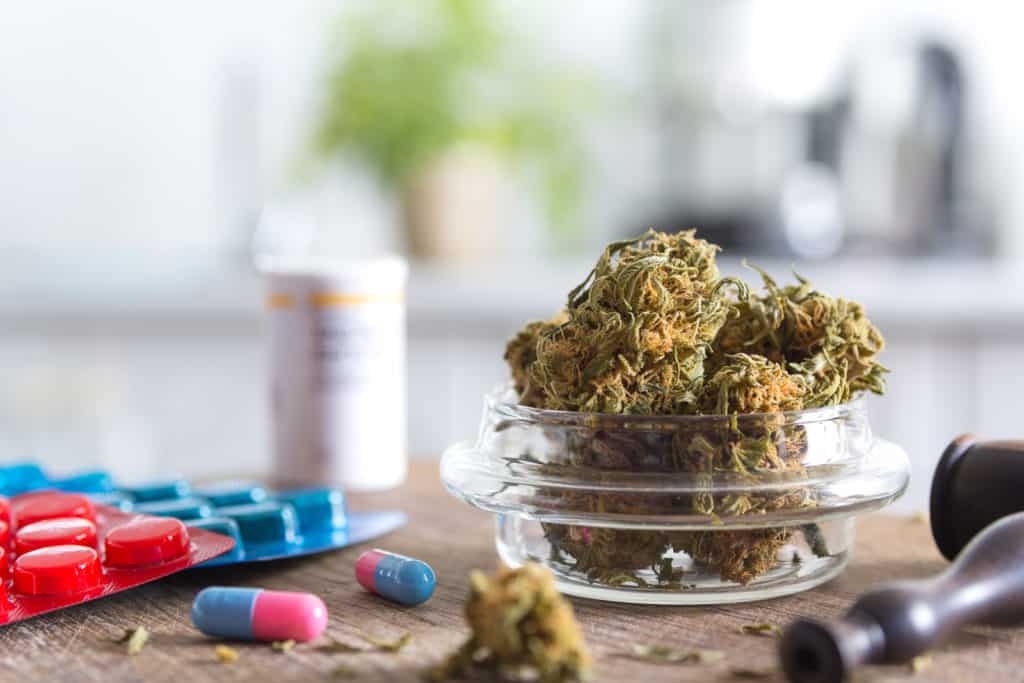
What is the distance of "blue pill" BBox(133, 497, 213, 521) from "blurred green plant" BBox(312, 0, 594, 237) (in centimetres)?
159

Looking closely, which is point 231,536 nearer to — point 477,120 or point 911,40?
point 477,120

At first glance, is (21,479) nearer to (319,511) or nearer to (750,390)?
(319,511)

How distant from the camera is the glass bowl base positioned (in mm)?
652

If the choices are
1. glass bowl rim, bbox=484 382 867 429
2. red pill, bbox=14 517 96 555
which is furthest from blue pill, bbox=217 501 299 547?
glass bowl rim, bbox=484 382 867 429

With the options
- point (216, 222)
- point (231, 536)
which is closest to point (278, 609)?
point (231, 536)

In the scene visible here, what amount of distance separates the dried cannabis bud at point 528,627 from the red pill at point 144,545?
0.84ft

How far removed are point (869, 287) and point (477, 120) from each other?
3.15 feet

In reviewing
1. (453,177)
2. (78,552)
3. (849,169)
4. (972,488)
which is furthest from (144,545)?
(849,169)

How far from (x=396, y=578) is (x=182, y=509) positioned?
0.23m

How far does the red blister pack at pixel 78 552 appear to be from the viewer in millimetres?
645

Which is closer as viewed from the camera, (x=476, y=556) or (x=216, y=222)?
(x=476, y=556)

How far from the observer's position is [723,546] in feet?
2.07

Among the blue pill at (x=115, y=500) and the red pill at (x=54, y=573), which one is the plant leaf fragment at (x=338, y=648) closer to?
the red pill at (x=54, y=573)

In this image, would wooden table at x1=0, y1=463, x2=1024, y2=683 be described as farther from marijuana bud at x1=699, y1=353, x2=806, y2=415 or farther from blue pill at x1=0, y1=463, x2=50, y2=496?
blue pill at x1=0, y1=463, x2=50, y2=496
